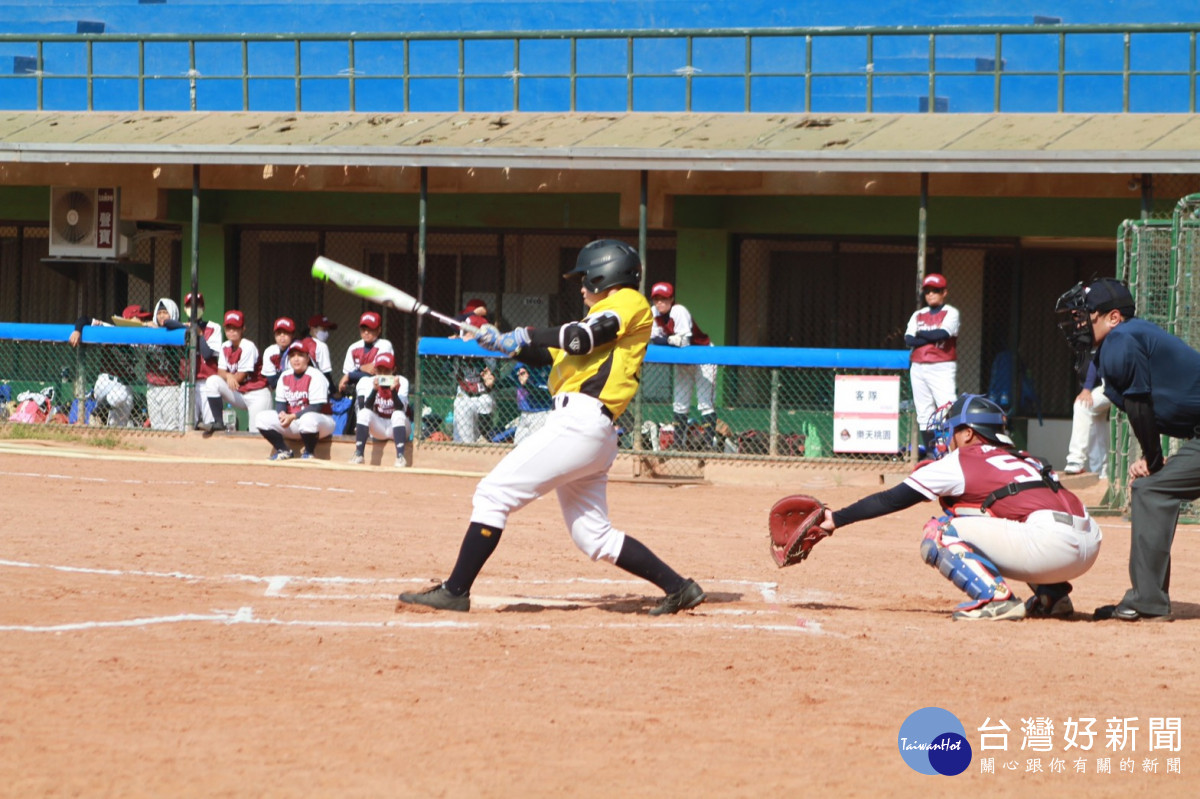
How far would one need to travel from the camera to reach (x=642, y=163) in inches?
570

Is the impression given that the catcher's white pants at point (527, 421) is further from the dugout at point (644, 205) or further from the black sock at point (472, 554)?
the black sock at point (472, 554)

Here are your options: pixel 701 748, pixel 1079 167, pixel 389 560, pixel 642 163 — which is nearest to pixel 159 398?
pixel 642 163

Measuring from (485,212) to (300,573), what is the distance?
399 inches

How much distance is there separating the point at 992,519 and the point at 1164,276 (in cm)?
559

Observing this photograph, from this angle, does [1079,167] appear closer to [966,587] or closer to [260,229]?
[966,587]

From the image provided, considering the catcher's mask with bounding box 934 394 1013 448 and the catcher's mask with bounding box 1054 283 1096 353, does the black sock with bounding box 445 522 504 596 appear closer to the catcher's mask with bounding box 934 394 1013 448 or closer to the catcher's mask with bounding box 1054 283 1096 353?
the catcher's mask with bounding box 934 394 1013 448

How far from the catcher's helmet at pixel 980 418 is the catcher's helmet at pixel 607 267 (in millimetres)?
1575

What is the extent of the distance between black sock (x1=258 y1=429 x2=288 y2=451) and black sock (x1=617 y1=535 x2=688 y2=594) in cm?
858

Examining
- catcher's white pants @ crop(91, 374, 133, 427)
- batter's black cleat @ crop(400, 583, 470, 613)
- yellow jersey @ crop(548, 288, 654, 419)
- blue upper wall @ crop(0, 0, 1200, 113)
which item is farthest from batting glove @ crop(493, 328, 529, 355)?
blue upper wall @ crop(0, 0, 1200, 113)

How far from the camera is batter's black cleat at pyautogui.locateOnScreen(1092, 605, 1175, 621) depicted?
22.7 feet

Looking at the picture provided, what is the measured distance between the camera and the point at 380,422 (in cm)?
1456

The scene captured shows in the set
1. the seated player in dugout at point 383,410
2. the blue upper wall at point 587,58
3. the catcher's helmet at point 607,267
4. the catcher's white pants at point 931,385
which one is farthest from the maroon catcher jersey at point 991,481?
the blue upper wall at point 587,58

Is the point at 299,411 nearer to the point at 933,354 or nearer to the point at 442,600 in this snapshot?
the point at 933,354

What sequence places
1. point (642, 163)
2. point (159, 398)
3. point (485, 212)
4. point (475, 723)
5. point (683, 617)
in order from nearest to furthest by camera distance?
1. point (475, 723)
2. point (683, 617)
3. point (642, 163)
4. point (159, 398)
5. point (485, 212)
